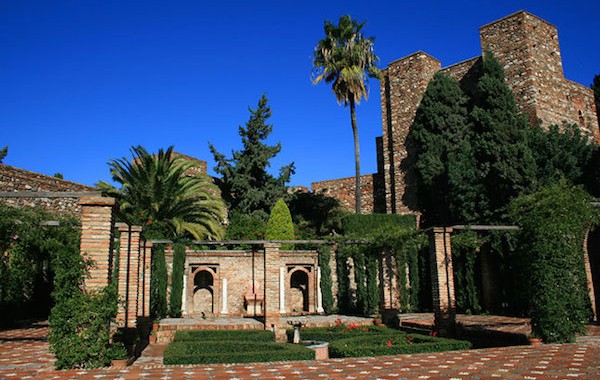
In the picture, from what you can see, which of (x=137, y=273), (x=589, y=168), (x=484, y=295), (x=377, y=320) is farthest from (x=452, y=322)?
(x=589, y=168)

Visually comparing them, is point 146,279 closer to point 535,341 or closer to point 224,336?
point 224,336

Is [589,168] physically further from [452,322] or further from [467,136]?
[452,322]

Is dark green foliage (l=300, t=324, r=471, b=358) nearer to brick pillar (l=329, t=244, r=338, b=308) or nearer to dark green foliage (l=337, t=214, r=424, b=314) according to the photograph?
dark green foliage (l=337, t=214, r=424, b=314)

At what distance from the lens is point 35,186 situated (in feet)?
55.2

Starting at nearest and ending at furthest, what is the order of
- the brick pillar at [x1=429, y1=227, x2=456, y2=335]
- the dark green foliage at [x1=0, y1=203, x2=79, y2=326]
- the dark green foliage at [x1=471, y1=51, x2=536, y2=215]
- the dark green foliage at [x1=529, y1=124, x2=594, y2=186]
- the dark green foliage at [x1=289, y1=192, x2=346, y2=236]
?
the brick pillar at [x1=429, y1=227, x2=456, y2=335], the dark green foliage at [x1=0, y1=203, x2=79, y2=326], the dark green foliage at [x1=471, y1=51, x2=536, y2=215], the dark green foliage at [x1=529, y1=124, x2=594, y2=186], the dark green foliage at [x1=289, y1=192, x2=346, y2=236]

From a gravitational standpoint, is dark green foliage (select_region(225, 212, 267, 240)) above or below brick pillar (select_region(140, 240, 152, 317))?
above

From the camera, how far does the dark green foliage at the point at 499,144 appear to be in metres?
17.4

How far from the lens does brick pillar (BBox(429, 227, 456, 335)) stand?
11.4 m

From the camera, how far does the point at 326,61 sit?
22250mm

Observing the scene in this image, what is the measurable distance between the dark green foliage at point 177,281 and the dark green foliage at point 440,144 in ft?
34.5

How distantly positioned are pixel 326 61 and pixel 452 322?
46.7ft

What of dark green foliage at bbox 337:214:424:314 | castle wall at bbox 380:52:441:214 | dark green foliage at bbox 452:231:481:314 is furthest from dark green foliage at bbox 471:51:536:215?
castle wall at bbox 380:52:441:214

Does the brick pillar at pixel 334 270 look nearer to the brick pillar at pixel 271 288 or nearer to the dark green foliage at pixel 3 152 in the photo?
the brick pillar at pixel 271 288

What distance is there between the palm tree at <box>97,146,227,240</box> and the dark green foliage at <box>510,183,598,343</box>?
12673 millimetres
